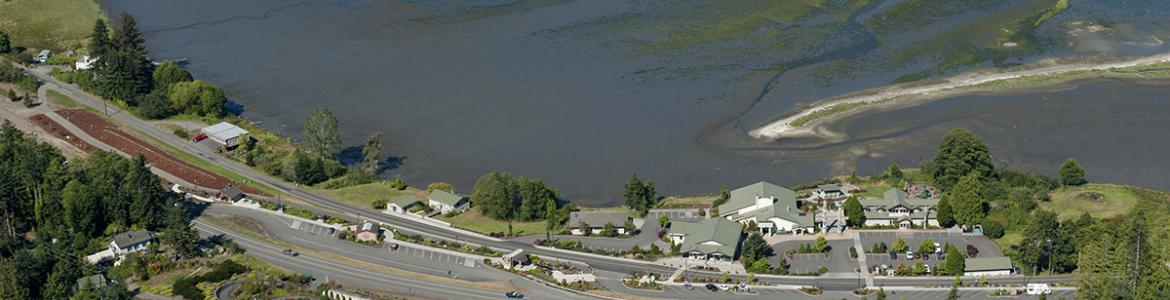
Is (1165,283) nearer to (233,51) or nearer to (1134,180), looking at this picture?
(1134,180)

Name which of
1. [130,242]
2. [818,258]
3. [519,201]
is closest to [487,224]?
[519,201]

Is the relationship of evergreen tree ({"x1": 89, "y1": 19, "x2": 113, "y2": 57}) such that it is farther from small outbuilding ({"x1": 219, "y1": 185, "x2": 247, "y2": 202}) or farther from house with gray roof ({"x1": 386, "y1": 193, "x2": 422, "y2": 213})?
house with gray roof ({"x1": 386, "y1": 193, "x2": 422, "y2": 213})

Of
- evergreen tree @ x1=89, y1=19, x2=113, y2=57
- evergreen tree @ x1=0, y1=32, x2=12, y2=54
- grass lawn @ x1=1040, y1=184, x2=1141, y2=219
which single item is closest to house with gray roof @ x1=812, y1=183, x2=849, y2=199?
grass lawn @ x1=1040, y1=184, x2=1141, y2=219

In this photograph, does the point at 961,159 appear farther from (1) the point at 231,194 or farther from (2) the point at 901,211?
(1) the point at 231,194

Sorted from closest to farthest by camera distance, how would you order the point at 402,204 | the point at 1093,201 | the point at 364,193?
1. the point at 1093,201
2. the point at 402,204
3. the point at 364,193

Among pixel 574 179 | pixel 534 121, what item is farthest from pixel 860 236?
pixel 534 121
